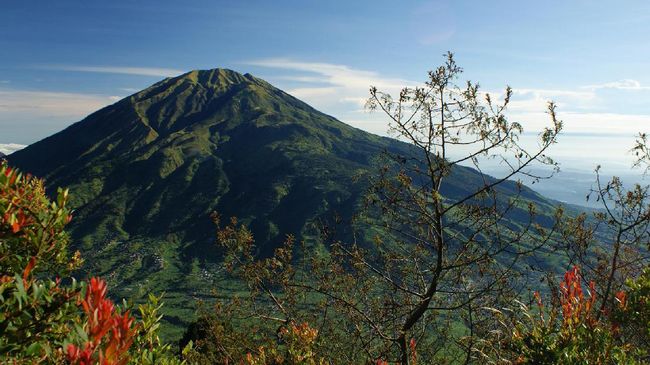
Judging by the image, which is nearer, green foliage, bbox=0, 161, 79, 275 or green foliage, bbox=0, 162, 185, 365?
green foliage, bbox=0, 162, 185, 365

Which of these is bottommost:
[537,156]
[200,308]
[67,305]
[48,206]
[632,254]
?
[200,308]

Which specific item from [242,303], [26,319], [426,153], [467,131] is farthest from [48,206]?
[242,303]

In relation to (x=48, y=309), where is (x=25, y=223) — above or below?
above

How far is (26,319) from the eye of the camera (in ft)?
19.3

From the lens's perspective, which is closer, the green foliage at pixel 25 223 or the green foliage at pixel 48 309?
the green foliage at pixel 48 309

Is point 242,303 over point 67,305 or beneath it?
beneath

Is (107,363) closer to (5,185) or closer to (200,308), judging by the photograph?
(5,185)

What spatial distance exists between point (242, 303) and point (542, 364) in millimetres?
17296

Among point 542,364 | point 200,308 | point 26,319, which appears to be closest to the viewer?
point 26,319

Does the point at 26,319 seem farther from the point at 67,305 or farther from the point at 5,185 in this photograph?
the point at 5,185

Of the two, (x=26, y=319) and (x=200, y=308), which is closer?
(x=26, y=319)

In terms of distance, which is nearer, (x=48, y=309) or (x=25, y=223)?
(x=48, y=309)

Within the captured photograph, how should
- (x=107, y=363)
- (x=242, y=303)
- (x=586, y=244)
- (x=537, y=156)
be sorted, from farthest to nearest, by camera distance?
(x=242, y=303) < (x=586, y=244) < (x=537, y=156) < (x=107, y=363)

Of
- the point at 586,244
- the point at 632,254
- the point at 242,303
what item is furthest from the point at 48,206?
the point at 632,254
